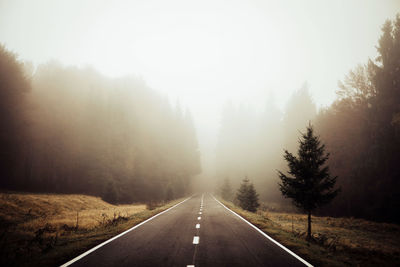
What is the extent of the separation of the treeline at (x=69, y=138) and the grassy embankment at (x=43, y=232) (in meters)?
11.7

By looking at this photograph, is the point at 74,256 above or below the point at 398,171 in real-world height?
below

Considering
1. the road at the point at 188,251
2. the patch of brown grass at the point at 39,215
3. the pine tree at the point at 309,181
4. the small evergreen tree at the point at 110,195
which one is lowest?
the small evergreen tree at the point at 110,195

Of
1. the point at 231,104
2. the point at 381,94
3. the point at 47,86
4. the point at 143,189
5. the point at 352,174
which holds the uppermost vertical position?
the point at 231,104

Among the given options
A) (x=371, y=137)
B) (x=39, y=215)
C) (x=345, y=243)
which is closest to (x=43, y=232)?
(x=39, y=215)

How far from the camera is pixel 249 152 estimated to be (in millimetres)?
53875

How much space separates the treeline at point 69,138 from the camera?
23.7 meters

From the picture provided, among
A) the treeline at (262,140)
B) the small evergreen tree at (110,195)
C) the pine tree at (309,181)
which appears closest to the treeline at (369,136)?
the treeline at (262,140)

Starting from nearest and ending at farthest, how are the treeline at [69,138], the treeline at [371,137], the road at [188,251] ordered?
the road at [188,251] < the treeline at [371,137] < the treeline at [69,138]

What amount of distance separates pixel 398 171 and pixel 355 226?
6.73 meters

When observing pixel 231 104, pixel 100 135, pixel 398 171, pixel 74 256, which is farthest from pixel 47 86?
pixel 231 104

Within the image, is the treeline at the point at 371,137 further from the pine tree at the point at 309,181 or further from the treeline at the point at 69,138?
the treeline at the point at 69,138

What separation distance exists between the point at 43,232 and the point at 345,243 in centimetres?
1530

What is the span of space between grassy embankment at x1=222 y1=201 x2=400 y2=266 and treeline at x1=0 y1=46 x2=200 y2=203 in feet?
69.6

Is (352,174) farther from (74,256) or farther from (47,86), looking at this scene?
(47,86)
